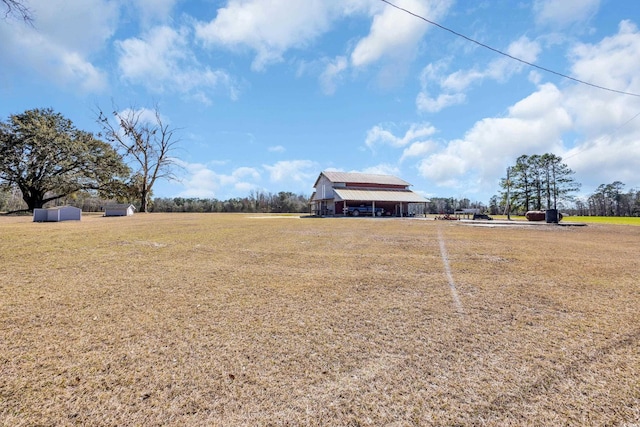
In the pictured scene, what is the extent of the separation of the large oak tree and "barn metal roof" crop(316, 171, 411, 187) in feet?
86.0

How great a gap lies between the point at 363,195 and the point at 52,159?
3518 cm

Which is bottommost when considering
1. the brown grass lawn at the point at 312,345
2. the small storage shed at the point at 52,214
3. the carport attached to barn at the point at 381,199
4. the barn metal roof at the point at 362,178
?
the brown grass lawn at the point at 312,345

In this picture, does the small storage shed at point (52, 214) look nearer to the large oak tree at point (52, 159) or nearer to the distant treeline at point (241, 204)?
the large oak tree at point (52, 159)

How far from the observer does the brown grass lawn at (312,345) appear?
2121 millimetres

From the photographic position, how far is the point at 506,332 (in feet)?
11.1

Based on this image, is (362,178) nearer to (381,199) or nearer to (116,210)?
(381,199)

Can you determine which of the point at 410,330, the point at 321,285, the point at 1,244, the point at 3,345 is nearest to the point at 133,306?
the point at 3,345

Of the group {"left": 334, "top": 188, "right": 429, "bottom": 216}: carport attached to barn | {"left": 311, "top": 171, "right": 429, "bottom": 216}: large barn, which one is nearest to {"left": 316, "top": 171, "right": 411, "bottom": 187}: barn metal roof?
{"left": 311, "top": 171, "right": 429, "bottom": 216}: large barn

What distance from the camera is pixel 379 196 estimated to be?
37.2 m

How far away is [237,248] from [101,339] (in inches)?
217

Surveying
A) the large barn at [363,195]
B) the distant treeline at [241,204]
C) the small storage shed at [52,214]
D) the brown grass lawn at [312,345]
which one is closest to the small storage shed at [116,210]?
the small storage shed at [52,214]

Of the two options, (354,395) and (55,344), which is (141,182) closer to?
(55,344)

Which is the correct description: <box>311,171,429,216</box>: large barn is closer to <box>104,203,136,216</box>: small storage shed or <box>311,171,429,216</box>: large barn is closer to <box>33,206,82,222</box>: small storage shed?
<box>104,203,136,216</box>: small storage shed

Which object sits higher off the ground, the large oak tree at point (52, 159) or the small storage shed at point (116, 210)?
the large oak tree at point (52, 159)
